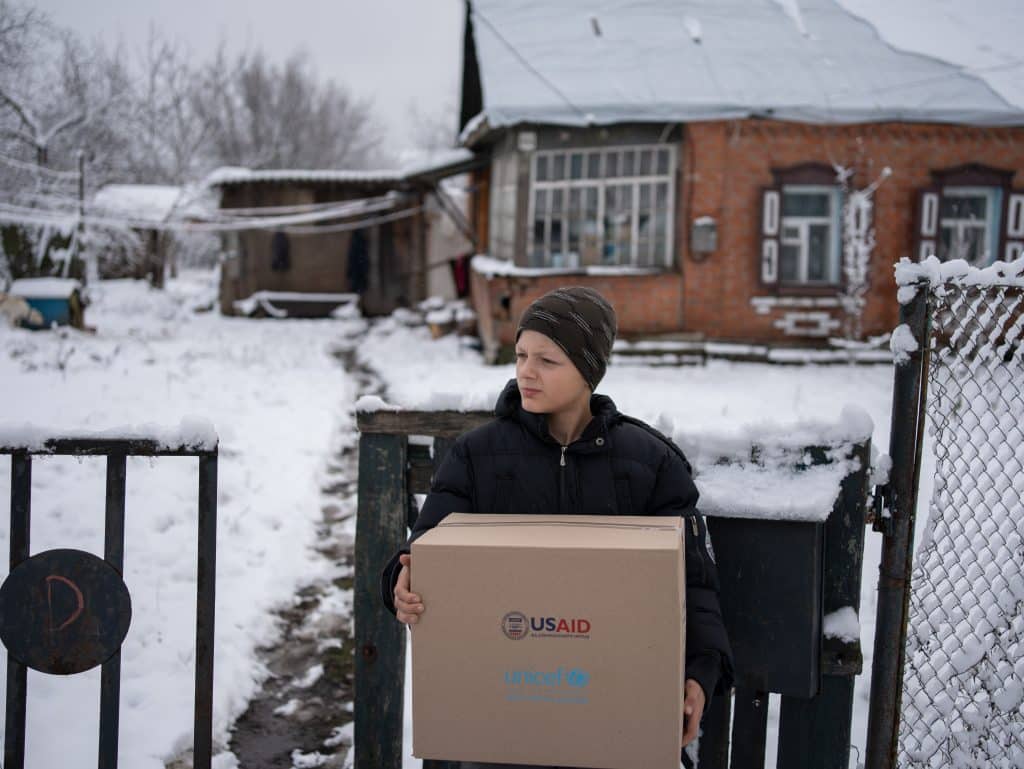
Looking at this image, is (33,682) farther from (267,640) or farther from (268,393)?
(268,393)

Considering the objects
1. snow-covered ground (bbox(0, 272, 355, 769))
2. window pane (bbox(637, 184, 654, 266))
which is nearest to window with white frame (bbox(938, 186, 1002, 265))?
window pane (bbox(637, 184, 654, 266))

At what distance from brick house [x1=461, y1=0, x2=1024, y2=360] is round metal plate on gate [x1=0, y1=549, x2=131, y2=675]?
10851mm

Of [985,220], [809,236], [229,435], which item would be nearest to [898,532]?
[229,435]

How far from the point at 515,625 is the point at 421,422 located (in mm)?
939

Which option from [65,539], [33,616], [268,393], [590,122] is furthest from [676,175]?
[33,616]

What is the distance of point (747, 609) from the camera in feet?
7.53

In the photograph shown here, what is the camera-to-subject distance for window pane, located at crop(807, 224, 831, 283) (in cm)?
1312

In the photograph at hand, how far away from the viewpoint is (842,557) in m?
2.40

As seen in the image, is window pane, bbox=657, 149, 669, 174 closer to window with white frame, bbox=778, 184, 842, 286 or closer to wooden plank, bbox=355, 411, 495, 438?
window with white frame, bbox=778, 184, 842, 286

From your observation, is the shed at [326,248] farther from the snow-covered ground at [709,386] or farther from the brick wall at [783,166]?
the brick wall at [783,166]

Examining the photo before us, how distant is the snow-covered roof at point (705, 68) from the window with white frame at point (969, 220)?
103 cm

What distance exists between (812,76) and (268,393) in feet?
29.4

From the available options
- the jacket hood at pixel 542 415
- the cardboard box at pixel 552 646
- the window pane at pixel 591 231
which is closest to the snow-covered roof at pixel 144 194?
the window pane at pixel 591 231

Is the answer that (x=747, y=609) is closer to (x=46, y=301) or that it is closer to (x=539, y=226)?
(x=539, y=226)
